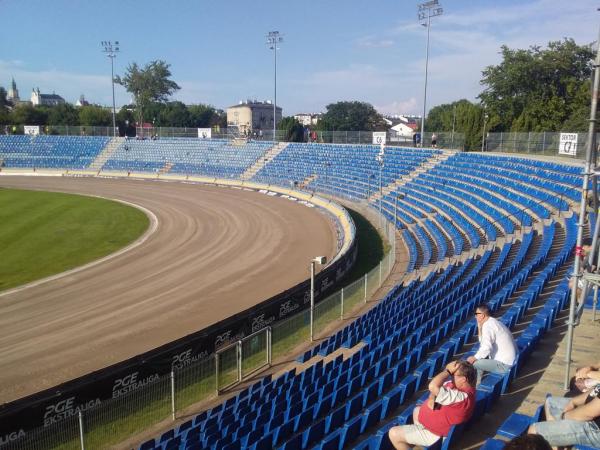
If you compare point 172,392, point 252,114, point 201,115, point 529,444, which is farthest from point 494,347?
point 252,114

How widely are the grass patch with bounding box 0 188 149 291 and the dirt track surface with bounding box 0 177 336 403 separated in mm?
1638

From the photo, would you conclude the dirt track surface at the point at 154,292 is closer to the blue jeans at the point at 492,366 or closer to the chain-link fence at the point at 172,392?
the chain-link fence at the point at 172,392

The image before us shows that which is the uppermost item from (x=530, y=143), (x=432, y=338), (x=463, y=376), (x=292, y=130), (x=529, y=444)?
(x=292, y=130)

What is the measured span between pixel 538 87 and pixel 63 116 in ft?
282

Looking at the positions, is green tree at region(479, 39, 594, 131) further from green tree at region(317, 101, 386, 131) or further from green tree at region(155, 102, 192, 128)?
green tree at region(155, 102, 192, 128)

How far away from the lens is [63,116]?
100312 mm

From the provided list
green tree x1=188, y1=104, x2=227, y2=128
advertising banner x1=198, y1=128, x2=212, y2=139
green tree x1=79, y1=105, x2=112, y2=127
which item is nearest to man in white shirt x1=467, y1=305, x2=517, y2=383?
advertising banner x1=198, y1=128, x2=212, y2=139

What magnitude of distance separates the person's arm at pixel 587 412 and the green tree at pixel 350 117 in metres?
110

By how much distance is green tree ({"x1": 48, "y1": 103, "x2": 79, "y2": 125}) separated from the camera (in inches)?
3922

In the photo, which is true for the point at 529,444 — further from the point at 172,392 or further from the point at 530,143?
the point at 530,143

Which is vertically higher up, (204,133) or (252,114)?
(252,114)

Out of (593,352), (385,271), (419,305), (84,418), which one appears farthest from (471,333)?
(385,271)

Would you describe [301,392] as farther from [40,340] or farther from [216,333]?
[40,340]

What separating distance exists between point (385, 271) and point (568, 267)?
7.37m
